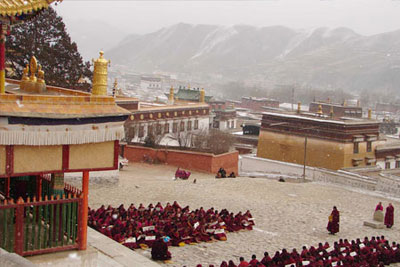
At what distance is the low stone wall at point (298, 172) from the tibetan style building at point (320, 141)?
61.5 inches

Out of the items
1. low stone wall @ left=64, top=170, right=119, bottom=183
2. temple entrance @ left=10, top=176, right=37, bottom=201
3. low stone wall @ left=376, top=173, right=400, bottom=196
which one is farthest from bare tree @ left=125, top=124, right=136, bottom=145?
temple entrance @ left=10, top=176, right=37, bottom=201

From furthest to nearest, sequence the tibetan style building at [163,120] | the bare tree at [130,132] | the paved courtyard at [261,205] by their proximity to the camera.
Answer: the tibetan style building at [163,120]
the bare tree at [130,132]
the paved courtyard at [261,205]

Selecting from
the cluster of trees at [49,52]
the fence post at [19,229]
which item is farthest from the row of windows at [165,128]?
the fence post at [19,229]

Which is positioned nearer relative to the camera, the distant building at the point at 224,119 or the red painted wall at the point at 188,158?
the red painted wall at the point at 188,158

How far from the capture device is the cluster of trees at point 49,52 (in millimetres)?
24453

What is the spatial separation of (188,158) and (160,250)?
18.9m

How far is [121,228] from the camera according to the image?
13.1 meters

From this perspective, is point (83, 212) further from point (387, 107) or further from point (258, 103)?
point (387, 107)

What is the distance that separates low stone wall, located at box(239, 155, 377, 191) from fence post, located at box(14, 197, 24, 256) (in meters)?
20.6

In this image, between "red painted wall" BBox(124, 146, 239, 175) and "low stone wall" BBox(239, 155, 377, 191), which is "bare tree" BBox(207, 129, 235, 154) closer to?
"low stone wall" BBox(239, 155, 377, 191)

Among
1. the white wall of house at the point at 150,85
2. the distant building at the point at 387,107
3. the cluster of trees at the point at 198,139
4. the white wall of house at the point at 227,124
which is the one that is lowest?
the white wall of house at the point at 227,124

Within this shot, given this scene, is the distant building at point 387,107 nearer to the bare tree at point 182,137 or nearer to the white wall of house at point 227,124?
the white wall of house at point 227,124

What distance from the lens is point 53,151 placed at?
8.05 m

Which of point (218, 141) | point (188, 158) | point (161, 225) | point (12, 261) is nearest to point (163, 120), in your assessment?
point (218, 141)
